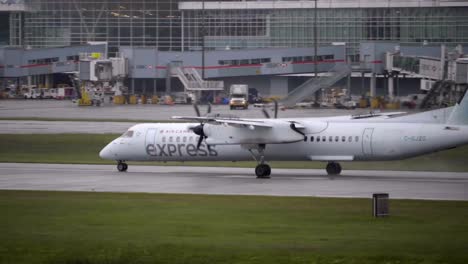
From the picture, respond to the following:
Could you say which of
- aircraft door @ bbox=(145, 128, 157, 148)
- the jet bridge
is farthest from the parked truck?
aircraft door @ bbox=(145, 128, 157, 148)

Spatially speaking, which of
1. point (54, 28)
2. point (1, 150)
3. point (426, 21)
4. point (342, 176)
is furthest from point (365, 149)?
point (54, 28)

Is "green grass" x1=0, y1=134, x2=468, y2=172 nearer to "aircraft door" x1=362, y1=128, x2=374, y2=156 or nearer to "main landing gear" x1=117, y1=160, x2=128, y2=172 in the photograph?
"main landing gear" x1=117, y1=160, x2=128, y2=172

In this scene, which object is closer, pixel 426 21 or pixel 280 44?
pixel 426 21

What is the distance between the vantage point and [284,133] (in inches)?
1757

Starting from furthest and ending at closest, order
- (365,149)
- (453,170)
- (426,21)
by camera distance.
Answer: (426,21)
(453,170)
(365,149)

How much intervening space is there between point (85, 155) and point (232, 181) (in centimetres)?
1681

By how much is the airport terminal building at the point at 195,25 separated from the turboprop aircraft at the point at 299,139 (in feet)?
215

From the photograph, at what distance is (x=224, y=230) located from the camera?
94.8ft

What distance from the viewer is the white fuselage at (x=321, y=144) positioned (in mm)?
41969

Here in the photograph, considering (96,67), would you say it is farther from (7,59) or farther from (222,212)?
(222,212)

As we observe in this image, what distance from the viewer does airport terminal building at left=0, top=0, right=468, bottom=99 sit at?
11612 cm

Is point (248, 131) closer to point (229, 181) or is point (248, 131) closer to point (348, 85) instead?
point (229, 181)

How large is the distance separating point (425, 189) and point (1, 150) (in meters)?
30.7

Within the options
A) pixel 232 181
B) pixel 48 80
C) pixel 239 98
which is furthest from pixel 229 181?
pixel 48 80
